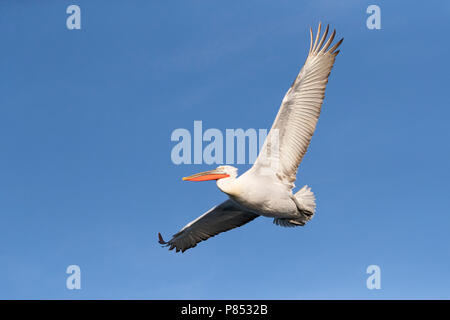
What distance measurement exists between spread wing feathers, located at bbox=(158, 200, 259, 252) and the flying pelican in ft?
4.25

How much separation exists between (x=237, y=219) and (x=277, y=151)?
105 inches

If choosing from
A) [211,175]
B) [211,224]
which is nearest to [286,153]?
[211,175]

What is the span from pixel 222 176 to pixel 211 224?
7.81ft

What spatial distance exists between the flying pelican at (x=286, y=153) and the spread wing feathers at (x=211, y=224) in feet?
4.25

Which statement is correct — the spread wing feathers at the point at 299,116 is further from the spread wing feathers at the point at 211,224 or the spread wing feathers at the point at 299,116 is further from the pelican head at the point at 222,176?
the spread wing feathers at the point at 211,224

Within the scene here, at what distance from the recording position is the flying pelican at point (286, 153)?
35.1ft

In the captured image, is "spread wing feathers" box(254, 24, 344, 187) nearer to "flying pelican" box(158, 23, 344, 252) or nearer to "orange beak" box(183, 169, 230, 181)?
"flying pelican" box(158, 23, 344, 252)

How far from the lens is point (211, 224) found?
42.2 feet

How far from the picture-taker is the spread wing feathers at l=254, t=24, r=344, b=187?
35.4ft

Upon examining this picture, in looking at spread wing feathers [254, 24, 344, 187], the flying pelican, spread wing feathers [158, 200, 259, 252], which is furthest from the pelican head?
spread wing feathers [158, 200, 259, 252]

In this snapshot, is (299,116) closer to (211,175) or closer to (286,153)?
(286,153)

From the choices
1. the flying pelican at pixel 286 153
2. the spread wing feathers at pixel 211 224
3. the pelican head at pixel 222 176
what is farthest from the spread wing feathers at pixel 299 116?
the spread wing feathers at pixel 211 224
